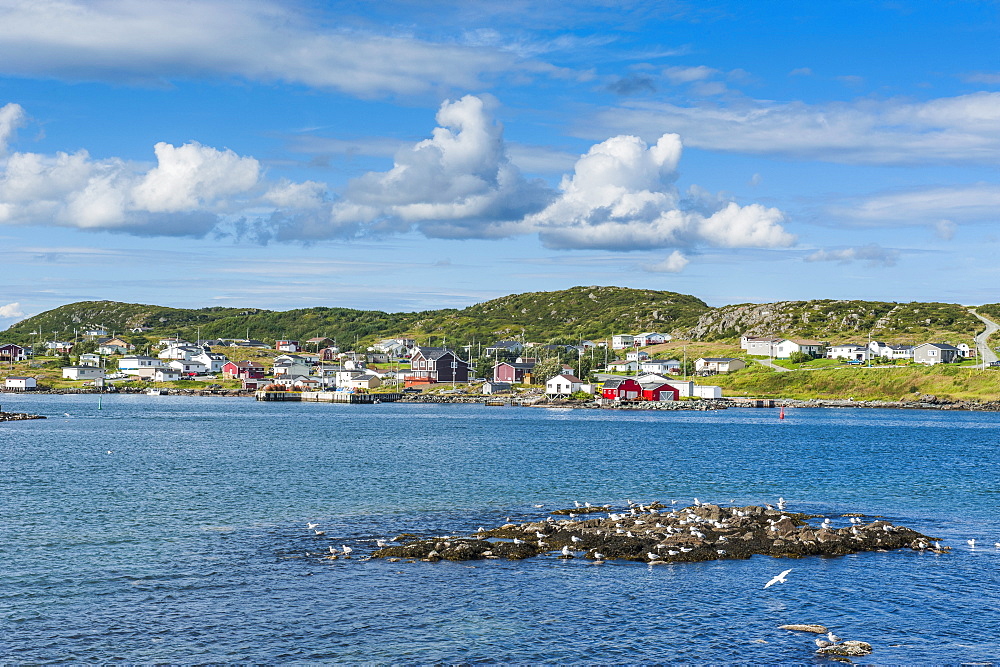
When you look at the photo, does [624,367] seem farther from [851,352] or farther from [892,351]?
[892,351]

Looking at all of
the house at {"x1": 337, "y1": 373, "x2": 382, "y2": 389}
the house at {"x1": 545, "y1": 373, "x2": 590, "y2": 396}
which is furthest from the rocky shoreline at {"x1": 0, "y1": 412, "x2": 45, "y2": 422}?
the house at {"x1": 545, "y1": 373, "x2": 590, "y2": 396}

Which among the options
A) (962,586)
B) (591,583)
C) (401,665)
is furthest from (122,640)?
(962,586)

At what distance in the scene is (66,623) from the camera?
23.6 meters

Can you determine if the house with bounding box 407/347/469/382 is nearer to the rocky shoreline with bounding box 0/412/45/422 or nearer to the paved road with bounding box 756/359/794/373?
the paved road with bounding box 756/359/794/373

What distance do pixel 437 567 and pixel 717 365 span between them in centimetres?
15464

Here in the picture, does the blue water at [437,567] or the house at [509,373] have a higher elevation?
the house at [509,373]

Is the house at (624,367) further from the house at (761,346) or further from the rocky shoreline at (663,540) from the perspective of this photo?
the rocky shoreline at (663,540)

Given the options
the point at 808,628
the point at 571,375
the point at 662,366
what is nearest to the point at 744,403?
the point at 571,375

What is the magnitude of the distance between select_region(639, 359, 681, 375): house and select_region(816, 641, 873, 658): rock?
6131 inches

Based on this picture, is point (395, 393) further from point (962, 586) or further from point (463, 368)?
point (962, 586)

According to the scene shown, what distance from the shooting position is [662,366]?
179375mm

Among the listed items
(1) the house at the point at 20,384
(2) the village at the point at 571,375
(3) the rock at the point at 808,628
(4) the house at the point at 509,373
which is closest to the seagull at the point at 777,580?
(3) the rock at the point at 808,628

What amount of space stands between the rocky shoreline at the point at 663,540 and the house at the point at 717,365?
142038mm

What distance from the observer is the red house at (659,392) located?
151m
